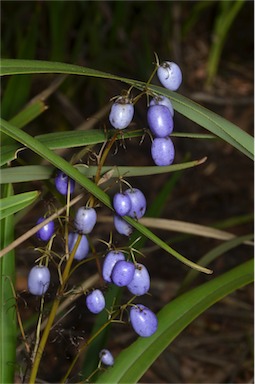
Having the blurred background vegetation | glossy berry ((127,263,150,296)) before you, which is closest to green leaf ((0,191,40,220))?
glossy berry ((127,263,150,296))

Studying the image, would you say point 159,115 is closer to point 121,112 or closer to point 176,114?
point 121,112

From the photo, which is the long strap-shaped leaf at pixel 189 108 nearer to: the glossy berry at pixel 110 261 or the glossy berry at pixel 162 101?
the glossy berry at pixel 162 101

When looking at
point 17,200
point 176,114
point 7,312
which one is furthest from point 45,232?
point 176,114

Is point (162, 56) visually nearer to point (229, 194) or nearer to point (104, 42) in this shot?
point (104, 42)

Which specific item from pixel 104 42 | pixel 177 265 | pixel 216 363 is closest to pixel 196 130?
pixel 104 42

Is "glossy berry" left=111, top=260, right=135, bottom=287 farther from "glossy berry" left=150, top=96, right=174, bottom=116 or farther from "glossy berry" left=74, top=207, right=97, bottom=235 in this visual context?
"glossy berry" left=150, top=96, right=174, bottom=116

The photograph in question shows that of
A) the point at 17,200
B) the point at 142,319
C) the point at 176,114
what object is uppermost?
the point at 176,114
